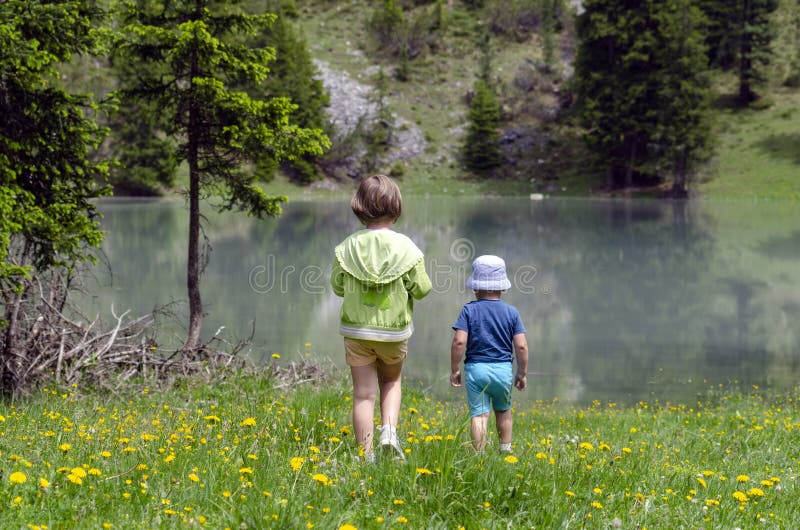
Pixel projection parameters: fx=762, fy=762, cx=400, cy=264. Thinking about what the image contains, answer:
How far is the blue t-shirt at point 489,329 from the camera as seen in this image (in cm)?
515

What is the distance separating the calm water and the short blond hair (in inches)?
223

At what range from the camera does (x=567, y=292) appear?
17.3 metres

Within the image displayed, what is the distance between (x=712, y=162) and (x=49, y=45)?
48991 millimetres

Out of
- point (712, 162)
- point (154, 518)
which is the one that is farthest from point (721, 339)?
point (712, 162)

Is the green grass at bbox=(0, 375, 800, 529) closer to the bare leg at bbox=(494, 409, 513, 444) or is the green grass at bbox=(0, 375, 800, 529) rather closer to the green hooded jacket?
the bare leg at bbox=(494, 409, 513, 444)

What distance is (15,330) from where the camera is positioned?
307 inches

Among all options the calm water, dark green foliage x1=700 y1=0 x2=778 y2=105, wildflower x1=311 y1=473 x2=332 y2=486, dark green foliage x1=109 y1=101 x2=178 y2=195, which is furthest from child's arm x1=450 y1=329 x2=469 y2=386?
dark green foliage x1=700 y1=0 x2=778 y2=105

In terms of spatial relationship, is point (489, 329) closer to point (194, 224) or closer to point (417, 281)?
point (417, 281)

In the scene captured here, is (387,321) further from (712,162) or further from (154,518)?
(712,162)

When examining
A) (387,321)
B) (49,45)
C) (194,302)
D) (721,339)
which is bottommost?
(721,339)

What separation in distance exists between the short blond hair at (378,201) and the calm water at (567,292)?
223 inches

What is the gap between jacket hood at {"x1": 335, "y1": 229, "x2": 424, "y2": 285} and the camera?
4480 millimetres

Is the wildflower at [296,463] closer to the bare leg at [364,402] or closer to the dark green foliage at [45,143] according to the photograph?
the bare leg at [364,402]

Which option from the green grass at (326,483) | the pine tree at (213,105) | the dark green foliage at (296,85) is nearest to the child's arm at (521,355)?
the green grass at (326,483)
